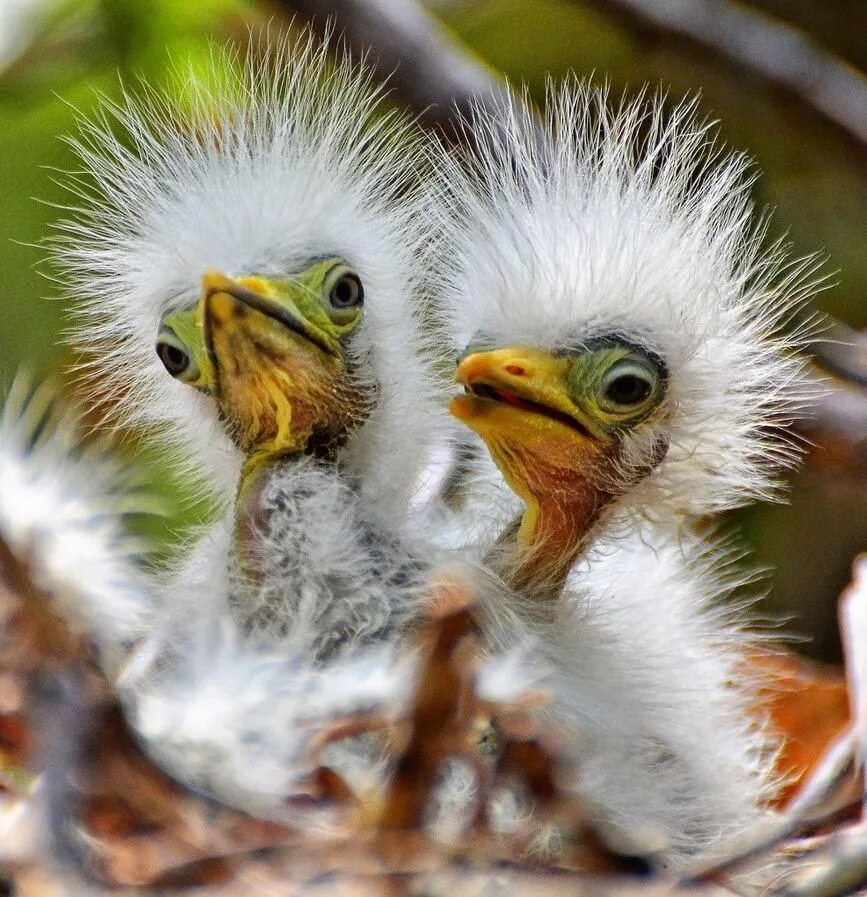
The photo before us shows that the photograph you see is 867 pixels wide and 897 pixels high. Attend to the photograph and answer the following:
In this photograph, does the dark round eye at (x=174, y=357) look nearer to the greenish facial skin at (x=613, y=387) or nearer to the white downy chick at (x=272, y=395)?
the white downy chick at (x=272, y=395)

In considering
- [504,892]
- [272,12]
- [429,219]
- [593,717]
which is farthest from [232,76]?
[504,892]

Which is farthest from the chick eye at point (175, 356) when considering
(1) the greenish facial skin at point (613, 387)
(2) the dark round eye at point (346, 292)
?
(1) the greenish facial skin at point (613, 387)

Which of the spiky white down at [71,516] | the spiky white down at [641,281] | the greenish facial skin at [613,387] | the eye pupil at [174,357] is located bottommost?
the spiky white down at [71,516]

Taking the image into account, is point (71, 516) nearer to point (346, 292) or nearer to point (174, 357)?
point (174, 357)

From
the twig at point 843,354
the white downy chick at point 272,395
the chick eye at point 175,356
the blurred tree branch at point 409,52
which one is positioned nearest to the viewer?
the white downy chick at point 272,395

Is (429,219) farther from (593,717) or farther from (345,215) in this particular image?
(593,717)

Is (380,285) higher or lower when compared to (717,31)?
lower

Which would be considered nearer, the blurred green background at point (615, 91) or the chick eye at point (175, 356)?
the chick eye at point (175, 356)

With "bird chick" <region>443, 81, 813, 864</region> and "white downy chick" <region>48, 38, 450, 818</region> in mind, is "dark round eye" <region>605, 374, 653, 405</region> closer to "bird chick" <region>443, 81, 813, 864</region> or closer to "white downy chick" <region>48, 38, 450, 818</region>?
"bird chick" <region>443, 81, 813, 864</region>

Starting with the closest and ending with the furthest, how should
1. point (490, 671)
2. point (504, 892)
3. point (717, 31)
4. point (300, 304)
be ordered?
point (504, 892)
point (490, 671)
point (300, 304)
point (717, 31)
